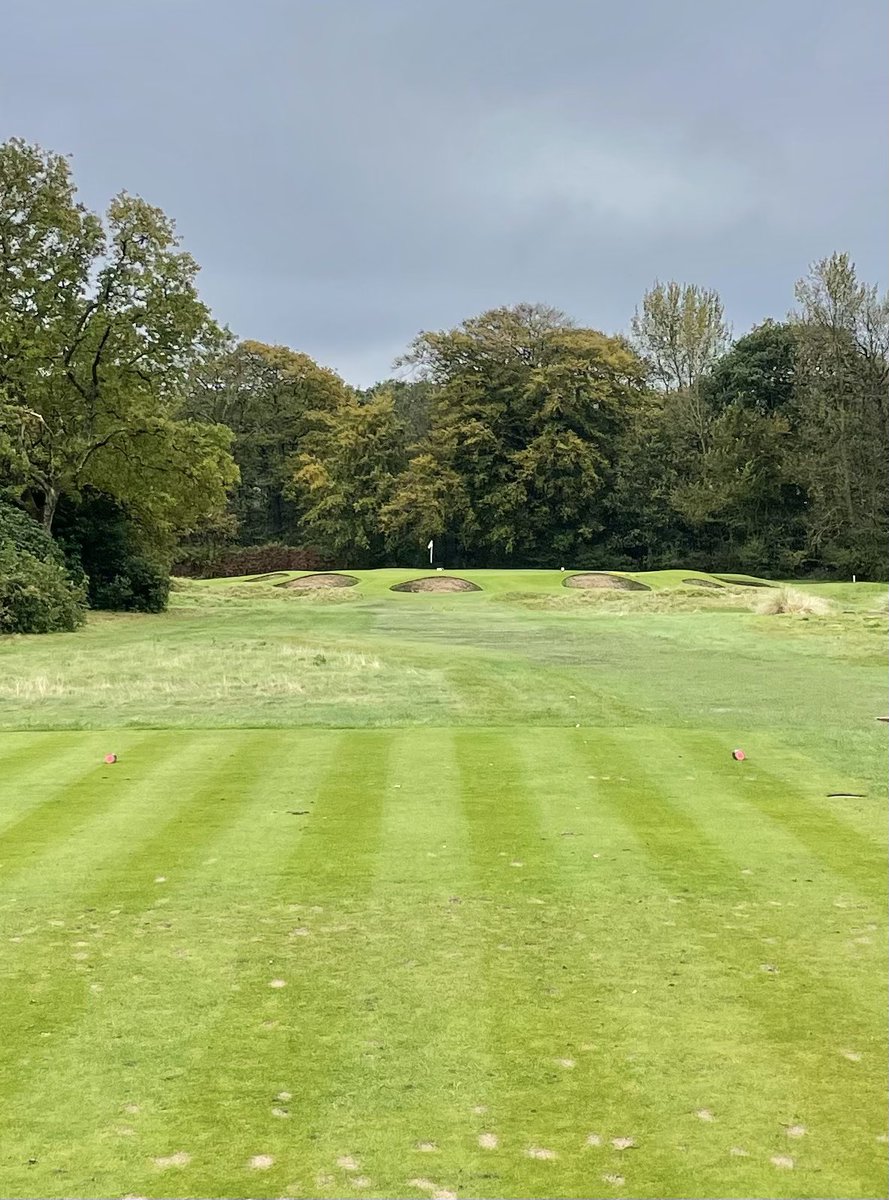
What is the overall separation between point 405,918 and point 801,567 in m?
47.6

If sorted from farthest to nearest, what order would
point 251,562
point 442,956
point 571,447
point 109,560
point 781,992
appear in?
point 251,562 → point 571,447 → point 109,560 → point 442,956 → point 781,992

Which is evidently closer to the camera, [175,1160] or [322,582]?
[175,1160]

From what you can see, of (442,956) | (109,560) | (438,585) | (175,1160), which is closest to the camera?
(175,1160)

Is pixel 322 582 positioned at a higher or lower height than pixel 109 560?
lower

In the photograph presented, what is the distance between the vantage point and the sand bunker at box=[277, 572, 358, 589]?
40.8 metres

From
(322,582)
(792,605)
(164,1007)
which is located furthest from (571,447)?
(164,1007)

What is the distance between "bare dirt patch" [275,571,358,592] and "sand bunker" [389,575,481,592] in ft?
7.55

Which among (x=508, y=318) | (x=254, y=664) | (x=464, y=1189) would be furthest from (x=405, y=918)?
(x=508, y=318)

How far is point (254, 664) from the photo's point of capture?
630 inches

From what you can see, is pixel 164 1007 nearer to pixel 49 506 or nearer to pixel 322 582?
pixel 49 506

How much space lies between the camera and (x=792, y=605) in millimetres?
26078

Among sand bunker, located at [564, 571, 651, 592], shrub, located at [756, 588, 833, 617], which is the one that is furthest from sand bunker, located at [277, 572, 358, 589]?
shrub, located at [756, 588, 833, 617]

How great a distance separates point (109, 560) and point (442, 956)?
2800 cm

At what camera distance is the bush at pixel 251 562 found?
5741 centimetres
